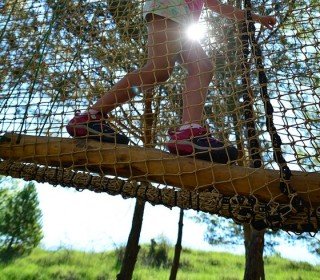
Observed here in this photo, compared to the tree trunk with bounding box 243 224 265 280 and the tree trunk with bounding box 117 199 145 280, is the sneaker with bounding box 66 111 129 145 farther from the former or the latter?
the tree trunk with bounding box 117 199 145 280

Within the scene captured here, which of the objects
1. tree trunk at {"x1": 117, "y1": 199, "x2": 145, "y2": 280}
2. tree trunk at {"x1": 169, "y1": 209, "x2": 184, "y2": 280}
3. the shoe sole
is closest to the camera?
the shoe sole

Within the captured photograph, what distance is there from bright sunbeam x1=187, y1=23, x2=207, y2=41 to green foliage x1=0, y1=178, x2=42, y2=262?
8964 mm

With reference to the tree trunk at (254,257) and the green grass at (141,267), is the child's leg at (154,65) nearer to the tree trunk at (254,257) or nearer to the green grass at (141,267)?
the tree trunk at (254,257)

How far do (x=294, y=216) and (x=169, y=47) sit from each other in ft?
1.91

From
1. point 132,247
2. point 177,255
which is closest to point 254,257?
point 132,247

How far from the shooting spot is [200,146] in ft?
3.20

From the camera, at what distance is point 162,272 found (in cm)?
889

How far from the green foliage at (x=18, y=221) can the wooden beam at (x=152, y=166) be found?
8.81 meters

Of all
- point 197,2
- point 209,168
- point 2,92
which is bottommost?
point 209,168

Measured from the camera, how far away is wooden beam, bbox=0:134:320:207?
87 cm

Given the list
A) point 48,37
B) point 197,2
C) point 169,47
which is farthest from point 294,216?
point 48,37

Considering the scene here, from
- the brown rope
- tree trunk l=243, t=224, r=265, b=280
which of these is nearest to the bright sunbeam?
the brown rope

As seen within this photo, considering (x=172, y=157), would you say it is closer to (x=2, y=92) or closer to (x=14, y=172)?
(x=14, y=172)

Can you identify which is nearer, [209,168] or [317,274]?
[209,168]
